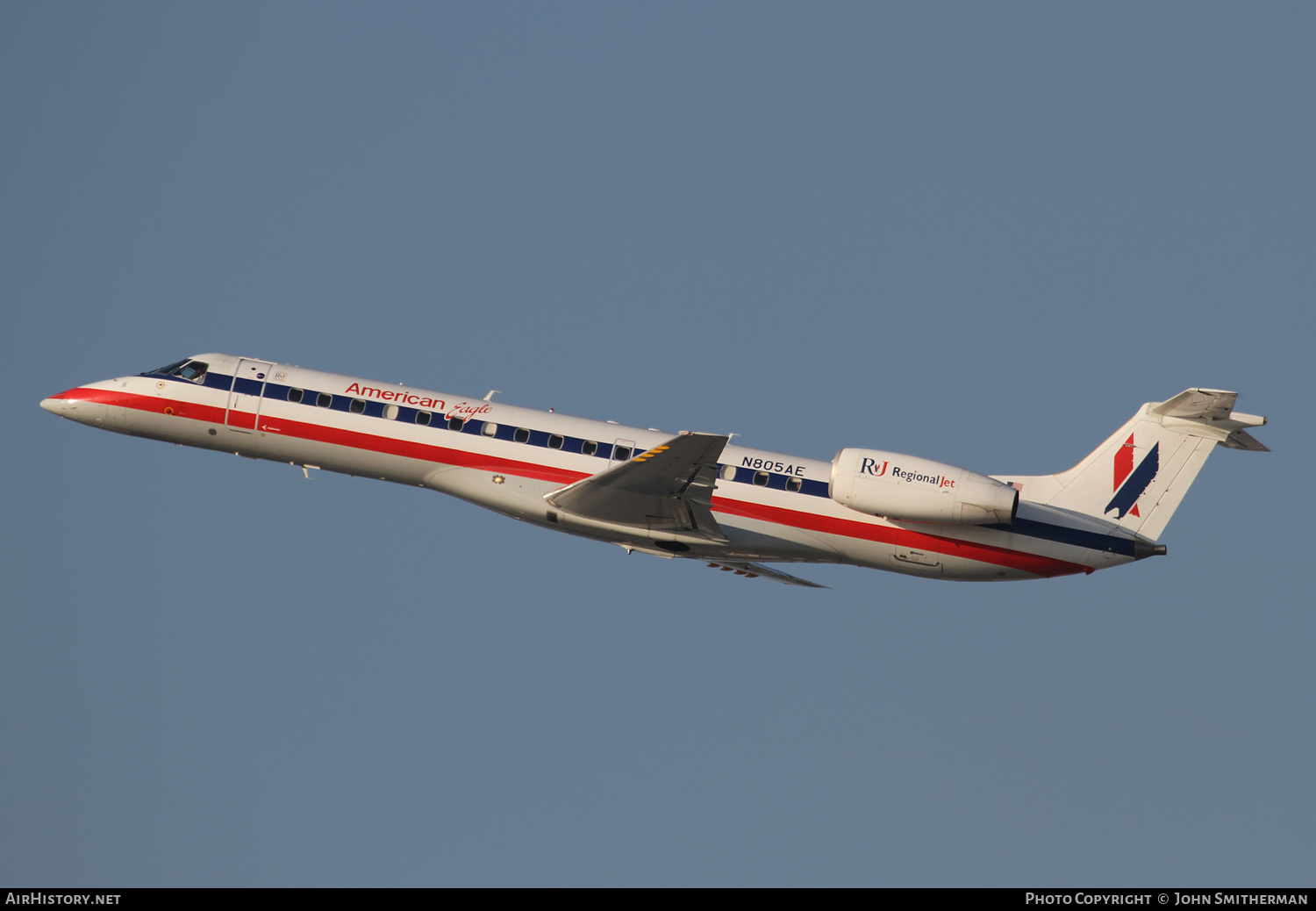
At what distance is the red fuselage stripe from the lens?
101 ft

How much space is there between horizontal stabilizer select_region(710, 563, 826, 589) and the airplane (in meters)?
1.74

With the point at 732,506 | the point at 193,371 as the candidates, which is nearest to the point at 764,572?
the point at 732,506

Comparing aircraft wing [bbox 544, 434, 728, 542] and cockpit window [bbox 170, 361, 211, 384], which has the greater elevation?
cockpit window [bbox 170, 361, 211, 384]

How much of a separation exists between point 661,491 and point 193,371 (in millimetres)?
11621

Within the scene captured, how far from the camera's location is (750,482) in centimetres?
3103

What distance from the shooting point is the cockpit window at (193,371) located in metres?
33.1

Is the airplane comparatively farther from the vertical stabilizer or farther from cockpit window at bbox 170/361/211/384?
cockpit window at bbox 170/361/211/384

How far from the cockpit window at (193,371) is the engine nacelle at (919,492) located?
1448 centimetres

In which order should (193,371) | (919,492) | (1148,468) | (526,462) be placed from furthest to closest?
(193,371)
(526,462)
(1148,468)
(919,492)

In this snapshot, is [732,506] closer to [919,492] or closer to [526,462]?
[919,492]

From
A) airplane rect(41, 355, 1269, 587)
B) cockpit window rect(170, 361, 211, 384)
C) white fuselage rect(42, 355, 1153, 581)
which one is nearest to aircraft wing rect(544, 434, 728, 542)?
airplane rect(41, 355, 1269, 587)

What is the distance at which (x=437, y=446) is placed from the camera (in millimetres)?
31672

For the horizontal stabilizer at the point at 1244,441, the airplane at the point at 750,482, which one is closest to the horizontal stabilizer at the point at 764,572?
the airplane at the point at 750,482
